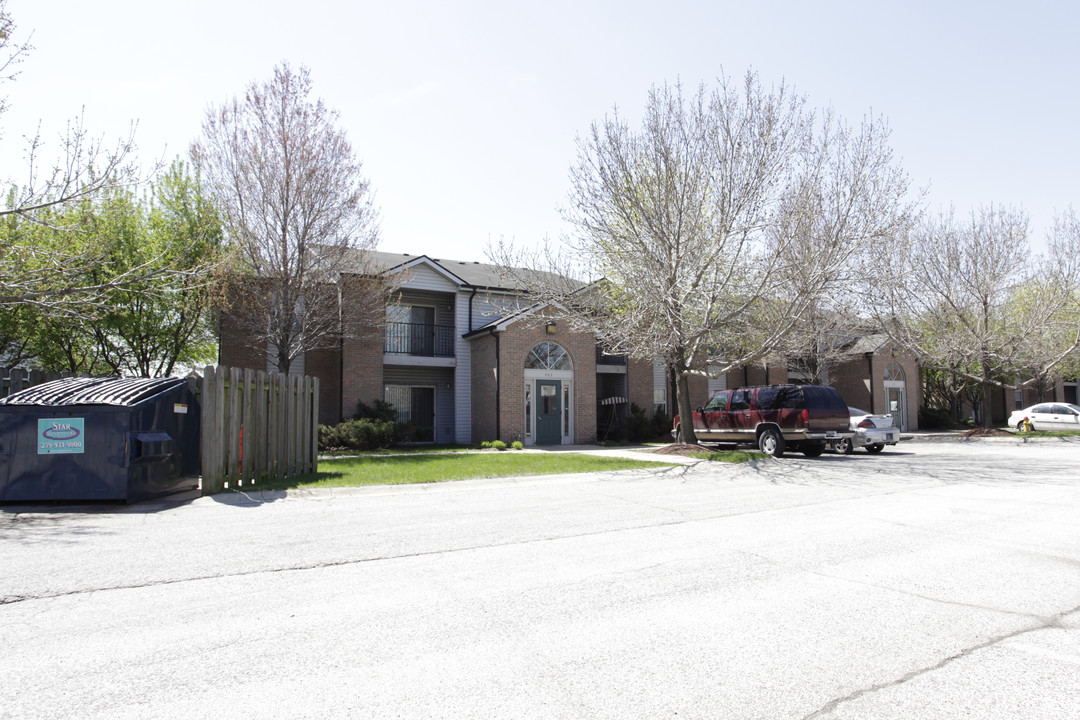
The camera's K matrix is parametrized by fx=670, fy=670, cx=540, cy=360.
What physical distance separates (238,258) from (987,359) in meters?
27.8

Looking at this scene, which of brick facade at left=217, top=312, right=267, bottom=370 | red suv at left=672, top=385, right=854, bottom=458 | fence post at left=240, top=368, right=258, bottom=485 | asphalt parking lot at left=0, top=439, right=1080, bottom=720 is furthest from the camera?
brick facade at left=217, top=312, right=267, bottom=370

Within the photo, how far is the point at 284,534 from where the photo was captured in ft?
23.6

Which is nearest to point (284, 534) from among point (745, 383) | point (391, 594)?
point (391, 594)

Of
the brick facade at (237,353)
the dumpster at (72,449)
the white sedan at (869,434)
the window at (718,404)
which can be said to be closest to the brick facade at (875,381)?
the white sedan at (869,434)

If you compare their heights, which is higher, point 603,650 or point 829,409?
point 829,409

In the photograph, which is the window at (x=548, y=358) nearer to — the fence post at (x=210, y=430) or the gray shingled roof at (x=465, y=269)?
the gray shingled roof at (x=465, y=269)

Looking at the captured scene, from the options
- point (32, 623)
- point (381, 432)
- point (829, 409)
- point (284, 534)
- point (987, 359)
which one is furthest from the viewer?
point (987, 359)

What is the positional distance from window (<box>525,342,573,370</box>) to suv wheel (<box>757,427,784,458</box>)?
7.63m

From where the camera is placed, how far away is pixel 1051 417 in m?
30.5

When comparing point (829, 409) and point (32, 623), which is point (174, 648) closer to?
point (32, 623)

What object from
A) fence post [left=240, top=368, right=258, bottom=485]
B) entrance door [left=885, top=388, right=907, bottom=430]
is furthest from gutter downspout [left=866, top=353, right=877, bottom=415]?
fence post [left=240, top=368, right=258, bottom=485]

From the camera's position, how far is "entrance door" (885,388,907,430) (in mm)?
32469

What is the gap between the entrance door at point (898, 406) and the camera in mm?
32469

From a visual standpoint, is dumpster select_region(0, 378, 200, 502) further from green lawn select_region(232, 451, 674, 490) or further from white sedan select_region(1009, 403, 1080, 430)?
white sedan select_region(1009, 403, 1080, 430)
